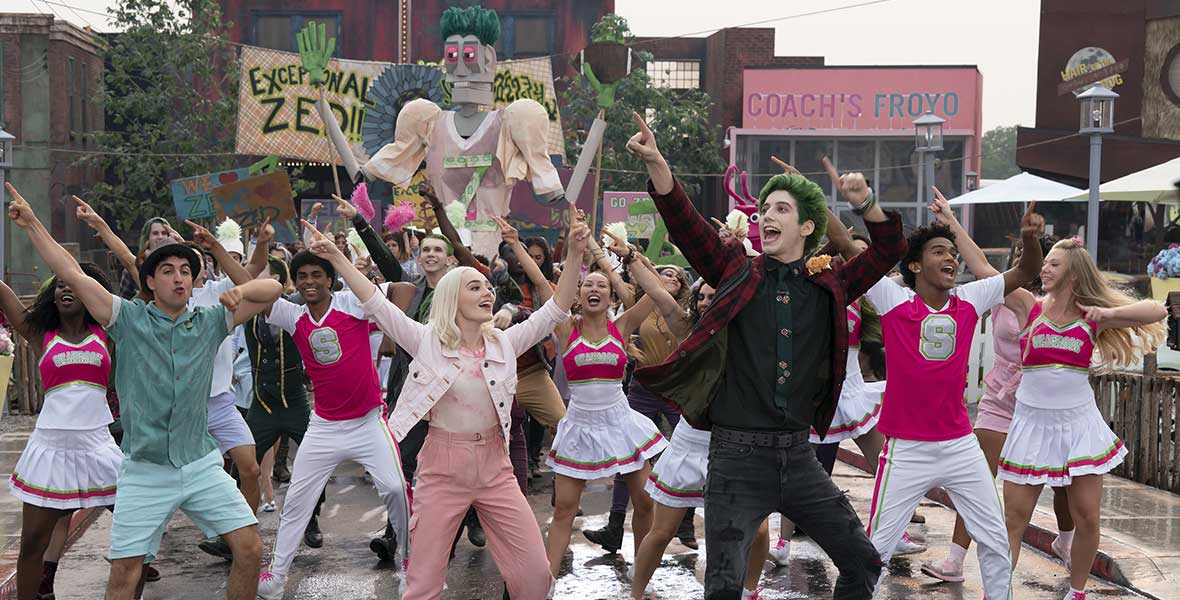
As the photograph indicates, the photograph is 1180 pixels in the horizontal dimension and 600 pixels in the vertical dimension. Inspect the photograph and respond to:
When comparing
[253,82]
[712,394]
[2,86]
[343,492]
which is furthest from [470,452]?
[2,86]

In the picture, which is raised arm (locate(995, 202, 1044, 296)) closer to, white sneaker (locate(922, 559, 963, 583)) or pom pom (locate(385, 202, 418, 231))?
white sneaker (locate(922, 559, 963, 583))

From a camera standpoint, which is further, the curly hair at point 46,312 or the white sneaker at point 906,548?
the white sneaker at point 906,548

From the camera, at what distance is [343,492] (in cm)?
1138

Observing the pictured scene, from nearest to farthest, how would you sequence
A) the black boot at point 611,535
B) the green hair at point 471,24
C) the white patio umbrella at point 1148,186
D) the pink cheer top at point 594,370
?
1. the pink cheer top at point 594,370
2. the black boot at point 611,535
3. the green hair at point 471,24
4. the white patio umbrella at point 1148,186

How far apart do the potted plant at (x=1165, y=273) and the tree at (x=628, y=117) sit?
17.3 metres

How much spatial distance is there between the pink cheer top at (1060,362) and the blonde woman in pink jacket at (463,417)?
2703 mm

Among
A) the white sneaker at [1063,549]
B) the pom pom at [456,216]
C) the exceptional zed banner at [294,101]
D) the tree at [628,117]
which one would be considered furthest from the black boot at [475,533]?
the tree at [628,117]

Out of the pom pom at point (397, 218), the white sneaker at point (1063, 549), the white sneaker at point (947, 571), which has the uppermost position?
the pom pom at point (397, 218)

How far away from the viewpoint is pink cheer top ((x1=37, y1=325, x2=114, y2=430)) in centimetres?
718

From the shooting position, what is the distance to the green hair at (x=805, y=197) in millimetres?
5406

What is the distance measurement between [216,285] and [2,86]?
29.0 meters

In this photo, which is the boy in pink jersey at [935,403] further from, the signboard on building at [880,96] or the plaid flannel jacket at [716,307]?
the signboard on building at [880,96]

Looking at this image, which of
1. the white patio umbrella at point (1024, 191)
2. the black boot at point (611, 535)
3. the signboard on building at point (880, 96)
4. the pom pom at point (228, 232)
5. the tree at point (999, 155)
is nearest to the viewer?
the black boot at point (611, 535)

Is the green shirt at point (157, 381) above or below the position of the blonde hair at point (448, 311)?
below
